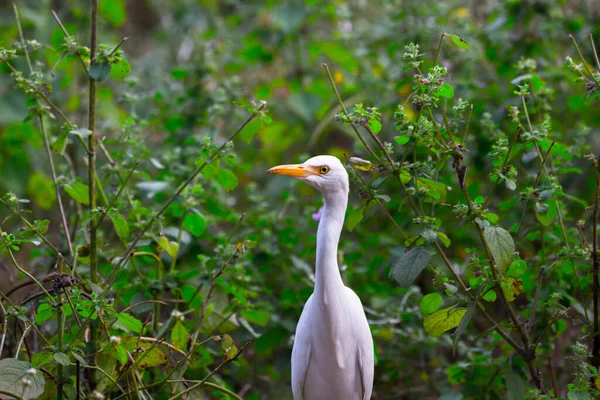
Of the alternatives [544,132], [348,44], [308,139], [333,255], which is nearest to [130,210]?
[333,255]

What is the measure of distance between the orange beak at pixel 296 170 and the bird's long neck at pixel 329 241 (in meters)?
0.08

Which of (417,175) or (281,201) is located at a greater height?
(417,175)

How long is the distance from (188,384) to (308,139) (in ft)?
6.60

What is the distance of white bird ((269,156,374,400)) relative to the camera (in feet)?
5.56

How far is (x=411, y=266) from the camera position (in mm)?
1711

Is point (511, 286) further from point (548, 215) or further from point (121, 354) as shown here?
point (121, 354)

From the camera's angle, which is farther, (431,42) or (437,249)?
(431,42)

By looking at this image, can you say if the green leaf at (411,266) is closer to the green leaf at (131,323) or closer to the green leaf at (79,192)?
the green leaf at (131,323)

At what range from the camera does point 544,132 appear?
180cm

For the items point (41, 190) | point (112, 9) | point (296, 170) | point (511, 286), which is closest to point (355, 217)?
point (296, 170)

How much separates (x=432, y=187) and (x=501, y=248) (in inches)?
9.0

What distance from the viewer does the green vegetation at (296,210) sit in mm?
1767

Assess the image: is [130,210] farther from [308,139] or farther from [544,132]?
[308,139]

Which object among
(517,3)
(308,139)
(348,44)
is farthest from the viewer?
(348,44)
